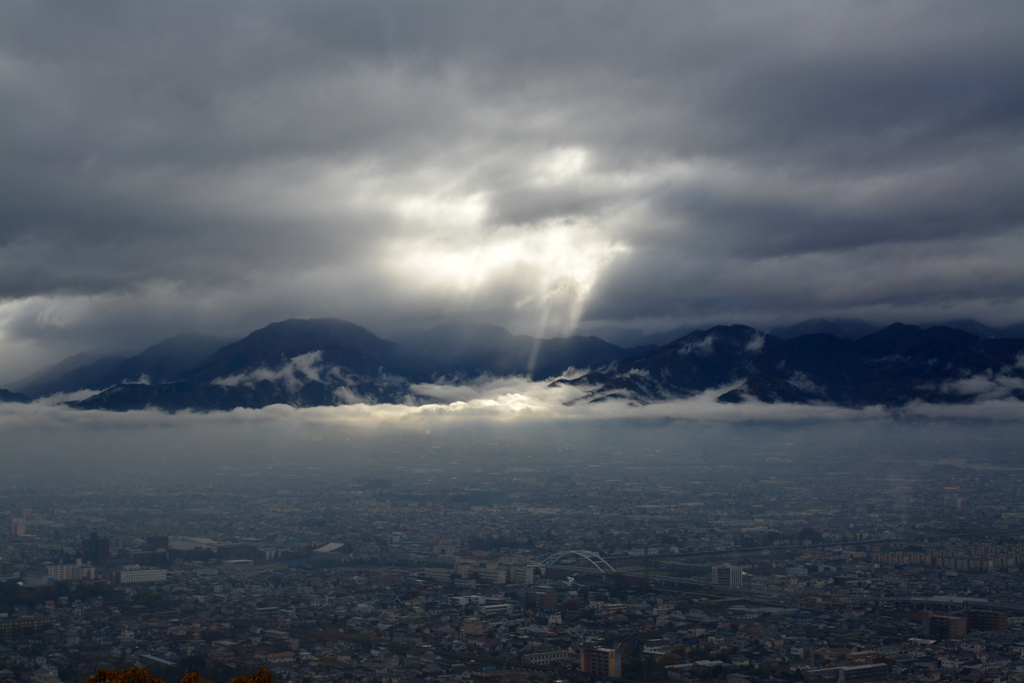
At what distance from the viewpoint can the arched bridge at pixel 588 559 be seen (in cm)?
3897

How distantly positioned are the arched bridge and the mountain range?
234 ft

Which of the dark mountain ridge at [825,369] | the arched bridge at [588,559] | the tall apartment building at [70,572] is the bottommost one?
the arched bridge at [588,559]

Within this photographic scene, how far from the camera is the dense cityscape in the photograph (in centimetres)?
2555

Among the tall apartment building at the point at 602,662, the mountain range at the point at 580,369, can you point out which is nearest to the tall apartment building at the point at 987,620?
the tall apartment building at the point at 602,662

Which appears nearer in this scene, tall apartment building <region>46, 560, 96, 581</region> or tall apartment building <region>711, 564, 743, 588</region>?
tall apartment building <region>711, 564, 743, 588</region>

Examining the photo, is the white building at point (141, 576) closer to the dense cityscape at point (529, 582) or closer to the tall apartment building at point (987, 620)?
the dense cityscape at point (529, 582)

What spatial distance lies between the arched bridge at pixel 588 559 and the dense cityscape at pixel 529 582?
219 mm

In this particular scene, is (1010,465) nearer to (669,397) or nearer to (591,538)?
(591,538)

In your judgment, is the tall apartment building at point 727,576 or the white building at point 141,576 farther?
the white building at point 141,576

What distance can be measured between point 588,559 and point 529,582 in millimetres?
5052

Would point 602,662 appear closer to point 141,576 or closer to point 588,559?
point 588,559

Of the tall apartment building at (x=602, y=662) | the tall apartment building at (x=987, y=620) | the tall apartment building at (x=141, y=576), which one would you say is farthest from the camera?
the tall apartment building at (x=141, y=576)

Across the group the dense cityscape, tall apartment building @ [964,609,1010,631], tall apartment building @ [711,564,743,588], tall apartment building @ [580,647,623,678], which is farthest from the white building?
tall apartment building @ [964,609,1010,631]

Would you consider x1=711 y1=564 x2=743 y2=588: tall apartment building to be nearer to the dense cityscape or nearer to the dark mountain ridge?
the dense cityscape
